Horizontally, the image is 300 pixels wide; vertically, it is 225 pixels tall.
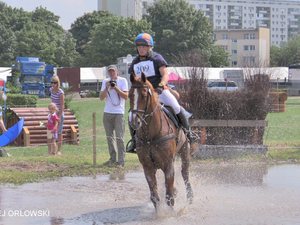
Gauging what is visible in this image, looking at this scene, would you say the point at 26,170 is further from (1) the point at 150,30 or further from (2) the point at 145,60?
(1) the point at 150,30

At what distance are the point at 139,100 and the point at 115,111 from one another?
5134 mm

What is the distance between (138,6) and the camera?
157375 millimetres

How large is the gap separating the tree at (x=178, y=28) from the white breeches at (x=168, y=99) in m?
83.0

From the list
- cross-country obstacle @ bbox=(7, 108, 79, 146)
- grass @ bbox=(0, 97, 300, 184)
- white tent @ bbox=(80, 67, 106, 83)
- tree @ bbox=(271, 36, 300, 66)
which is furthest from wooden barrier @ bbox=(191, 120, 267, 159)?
tree @ bbox=(271, 36, 300, 66)

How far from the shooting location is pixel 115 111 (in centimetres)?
1316

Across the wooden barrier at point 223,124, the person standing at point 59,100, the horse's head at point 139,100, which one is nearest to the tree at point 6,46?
the person standing at point 59,100

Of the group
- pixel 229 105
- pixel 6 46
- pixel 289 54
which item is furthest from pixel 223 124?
pixel 289 54

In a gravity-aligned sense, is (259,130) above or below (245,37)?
below

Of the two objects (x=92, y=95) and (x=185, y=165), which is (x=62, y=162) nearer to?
(x=185, y=165)

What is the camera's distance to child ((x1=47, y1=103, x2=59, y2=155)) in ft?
49.4

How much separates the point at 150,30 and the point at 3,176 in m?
83.0

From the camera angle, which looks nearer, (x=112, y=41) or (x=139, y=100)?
(x=139, y=100)

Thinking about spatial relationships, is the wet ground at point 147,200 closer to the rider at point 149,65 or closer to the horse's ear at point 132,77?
the rider at point 149,65

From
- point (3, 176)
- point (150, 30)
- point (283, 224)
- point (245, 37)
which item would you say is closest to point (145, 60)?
point (283, 224)
